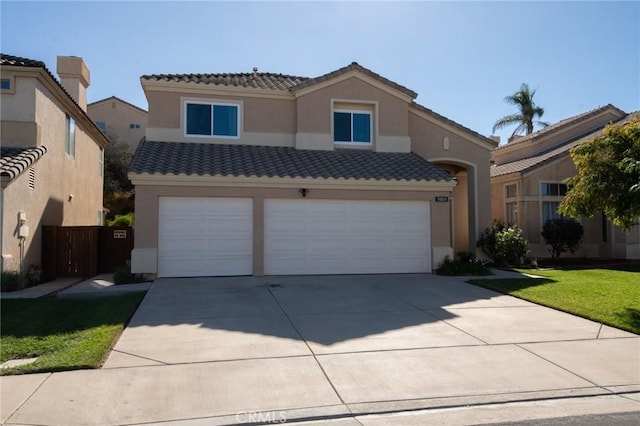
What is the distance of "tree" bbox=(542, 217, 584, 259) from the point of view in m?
20.0

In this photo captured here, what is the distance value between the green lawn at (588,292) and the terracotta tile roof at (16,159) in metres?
12.7

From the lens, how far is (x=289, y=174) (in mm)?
14742

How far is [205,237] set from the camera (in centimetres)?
1412

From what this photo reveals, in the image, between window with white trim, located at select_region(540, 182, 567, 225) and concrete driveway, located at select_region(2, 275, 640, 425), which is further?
window with white trim, located at select_region(540, 182, 567, 225)

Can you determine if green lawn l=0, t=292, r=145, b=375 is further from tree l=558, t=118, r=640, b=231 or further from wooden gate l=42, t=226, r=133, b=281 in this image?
tree l=558, t=118, r=640, b=231

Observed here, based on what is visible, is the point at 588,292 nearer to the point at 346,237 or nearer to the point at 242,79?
the point at 346,237

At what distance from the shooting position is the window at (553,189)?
21625 mm

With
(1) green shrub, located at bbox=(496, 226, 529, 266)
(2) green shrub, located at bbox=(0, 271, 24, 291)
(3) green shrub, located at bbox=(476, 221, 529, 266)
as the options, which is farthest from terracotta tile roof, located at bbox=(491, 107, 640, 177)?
(2) green shrub, located at bbox=(0, 271, 24, 291)

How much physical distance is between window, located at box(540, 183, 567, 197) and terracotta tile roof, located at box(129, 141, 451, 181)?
7.53 metres

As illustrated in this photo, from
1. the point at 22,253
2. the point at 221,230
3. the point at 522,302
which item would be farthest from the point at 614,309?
the point at 22,253

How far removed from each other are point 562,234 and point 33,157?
19.3 meters

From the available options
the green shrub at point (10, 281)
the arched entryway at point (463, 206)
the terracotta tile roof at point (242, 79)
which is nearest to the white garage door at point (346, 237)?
the arched entryway at point (463, 206)

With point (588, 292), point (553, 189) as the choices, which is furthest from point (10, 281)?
point (553, 189)

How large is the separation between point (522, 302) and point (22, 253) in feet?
43.6
